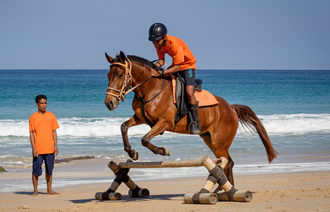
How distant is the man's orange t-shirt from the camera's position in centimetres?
810

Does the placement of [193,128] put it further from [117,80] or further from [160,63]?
[117,80]

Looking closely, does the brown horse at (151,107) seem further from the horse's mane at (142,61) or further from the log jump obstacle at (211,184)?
the log jump obstacle at (211,184)

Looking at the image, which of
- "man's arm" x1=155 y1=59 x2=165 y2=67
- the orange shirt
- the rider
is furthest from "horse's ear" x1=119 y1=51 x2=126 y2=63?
"man's arm" x1=155 y1=59 x2=165 y2=67

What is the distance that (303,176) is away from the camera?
971 centimetres

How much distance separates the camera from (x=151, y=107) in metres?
6.82

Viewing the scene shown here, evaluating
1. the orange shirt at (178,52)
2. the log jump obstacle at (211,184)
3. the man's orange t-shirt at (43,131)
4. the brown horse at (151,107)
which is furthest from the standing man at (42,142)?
the orange shirt at (178,52)

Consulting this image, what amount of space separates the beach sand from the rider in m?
1.36

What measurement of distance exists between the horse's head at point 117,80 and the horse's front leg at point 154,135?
2.13 feet

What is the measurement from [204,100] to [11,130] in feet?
49.5

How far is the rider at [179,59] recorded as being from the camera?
6.79m

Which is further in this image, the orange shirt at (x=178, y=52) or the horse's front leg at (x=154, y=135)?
the orange shirt at (x=178, y=52)

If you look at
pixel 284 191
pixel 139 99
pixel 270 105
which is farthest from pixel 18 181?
pixel 270 105

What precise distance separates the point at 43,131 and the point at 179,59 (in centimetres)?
299

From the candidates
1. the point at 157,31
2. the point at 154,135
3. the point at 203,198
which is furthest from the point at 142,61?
the point at 203,198
